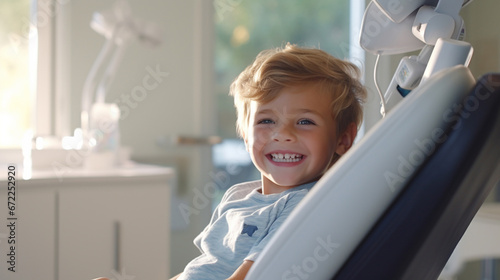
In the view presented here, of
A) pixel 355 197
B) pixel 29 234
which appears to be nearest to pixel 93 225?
pixel 29 234

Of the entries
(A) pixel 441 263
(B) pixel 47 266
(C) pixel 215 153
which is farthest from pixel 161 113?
(A) pixel 441 263

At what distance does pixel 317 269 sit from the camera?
66 cm

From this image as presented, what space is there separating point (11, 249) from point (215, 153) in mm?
1350

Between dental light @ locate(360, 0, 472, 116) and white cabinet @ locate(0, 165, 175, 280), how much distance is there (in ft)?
3.86

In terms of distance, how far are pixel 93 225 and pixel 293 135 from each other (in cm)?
116

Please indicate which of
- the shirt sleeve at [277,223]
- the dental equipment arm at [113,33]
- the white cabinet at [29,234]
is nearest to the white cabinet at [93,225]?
the white cabinet at [29,234]

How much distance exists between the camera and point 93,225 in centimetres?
192

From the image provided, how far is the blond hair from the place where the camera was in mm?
1013

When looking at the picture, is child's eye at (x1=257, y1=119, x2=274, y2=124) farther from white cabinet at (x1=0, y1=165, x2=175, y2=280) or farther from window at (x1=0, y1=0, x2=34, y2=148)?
window at (x1=0, y1=0, x2=34, y2=148)

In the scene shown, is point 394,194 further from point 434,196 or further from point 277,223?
point 277,223

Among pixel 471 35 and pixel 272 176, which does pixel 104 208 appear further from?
pixel 471 35

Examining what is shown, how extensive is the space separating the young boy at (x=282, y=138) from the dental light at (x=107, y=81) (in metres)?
1.22

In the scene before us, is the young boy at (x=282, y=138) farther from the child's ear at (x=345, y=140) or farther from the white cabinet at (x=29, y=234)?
the white cabinet at (x=29, y=234)

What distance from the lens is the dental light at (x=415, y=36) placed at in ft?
2.64
